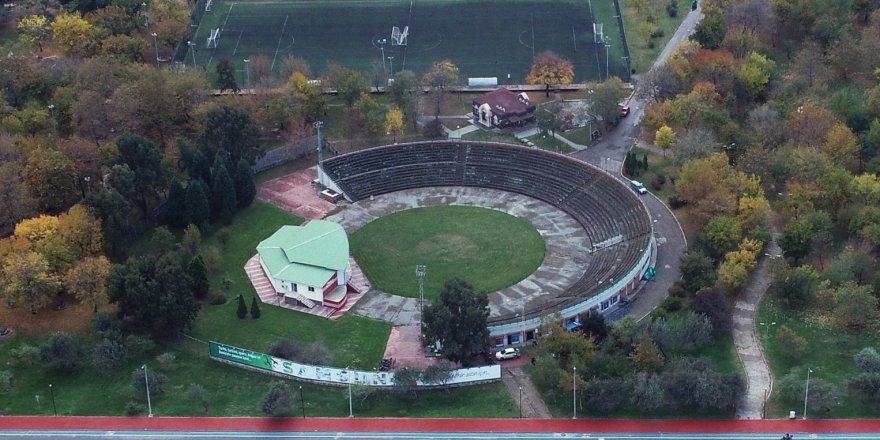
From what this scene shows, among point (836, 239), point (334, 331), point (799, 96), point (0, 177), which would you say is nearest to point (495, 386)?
point (334, 331)

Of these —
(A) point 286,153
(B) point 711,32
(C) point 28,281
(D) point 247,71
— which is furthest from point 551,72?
(C) point 28,281

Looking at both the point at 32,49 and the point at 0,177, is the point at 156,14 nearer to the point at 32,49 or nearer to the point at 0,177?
the point at 32,49

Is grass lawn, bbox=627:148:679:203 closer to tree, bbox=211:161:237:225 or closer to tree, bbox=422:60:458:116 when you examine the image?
tree, bbox=422:60:458:116

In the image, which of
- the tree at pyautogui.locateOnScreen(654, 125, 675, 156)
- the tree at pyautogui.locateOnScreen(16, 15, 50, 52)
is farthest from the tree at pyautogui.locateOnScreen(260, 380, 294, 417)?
the tree at pyautogui.locateOnScreen(16, 15, 50, 52)

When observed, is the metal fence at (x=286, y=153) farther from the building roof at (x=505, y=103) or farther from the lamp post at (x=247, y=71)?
the building roof at (x=505, y=103)

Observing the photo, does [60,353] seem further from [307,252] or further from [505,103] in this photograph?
[505,103]

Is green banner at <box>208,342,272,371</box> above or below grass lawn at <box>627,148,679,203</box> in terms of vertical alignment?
below
